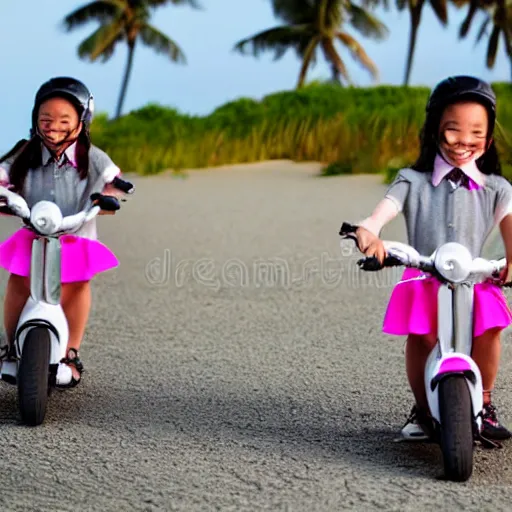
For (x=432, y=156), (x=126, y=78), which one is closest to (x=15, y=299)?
(x=432, y=156)

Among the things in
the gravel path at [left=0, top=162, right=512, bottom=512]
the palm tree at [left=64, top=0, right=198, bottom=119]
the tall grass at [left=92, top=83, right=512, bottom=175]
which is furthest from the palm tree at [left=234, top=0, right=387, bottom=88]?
the gravel path at [left=0, top=162, right=512, bottom=512]

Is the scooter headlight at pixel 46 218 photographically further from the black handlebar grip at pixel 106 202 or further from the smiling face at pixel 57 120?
the smiling face at pixel 57 120

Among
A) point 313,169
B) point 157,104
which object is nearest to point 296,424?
point 313,169

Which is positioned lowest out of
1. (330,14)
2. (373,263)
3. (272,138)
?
(373,263)

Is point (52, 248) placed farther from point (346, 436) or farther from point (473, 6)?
point (473, 6)

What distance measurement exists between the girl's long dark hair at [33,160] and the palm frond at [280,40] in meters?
31.1

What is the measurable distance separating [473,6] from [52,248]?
31938mm

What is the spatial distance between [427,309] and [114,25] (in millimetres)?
31673

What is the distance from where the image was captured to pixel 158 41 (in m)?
34.4

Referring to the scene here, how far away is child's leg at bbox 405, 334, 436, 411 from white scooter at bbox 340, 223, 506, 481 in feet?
0.22

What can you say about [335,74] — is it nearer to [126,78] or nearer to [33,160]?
[126,78]

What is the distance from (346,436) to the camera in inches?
142

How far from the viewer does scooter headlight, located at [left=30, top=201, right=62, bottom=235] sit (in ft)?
12.1

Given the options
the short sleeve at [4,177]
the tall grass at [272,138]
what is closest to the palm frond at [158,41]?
the tall grass at [272,138]
